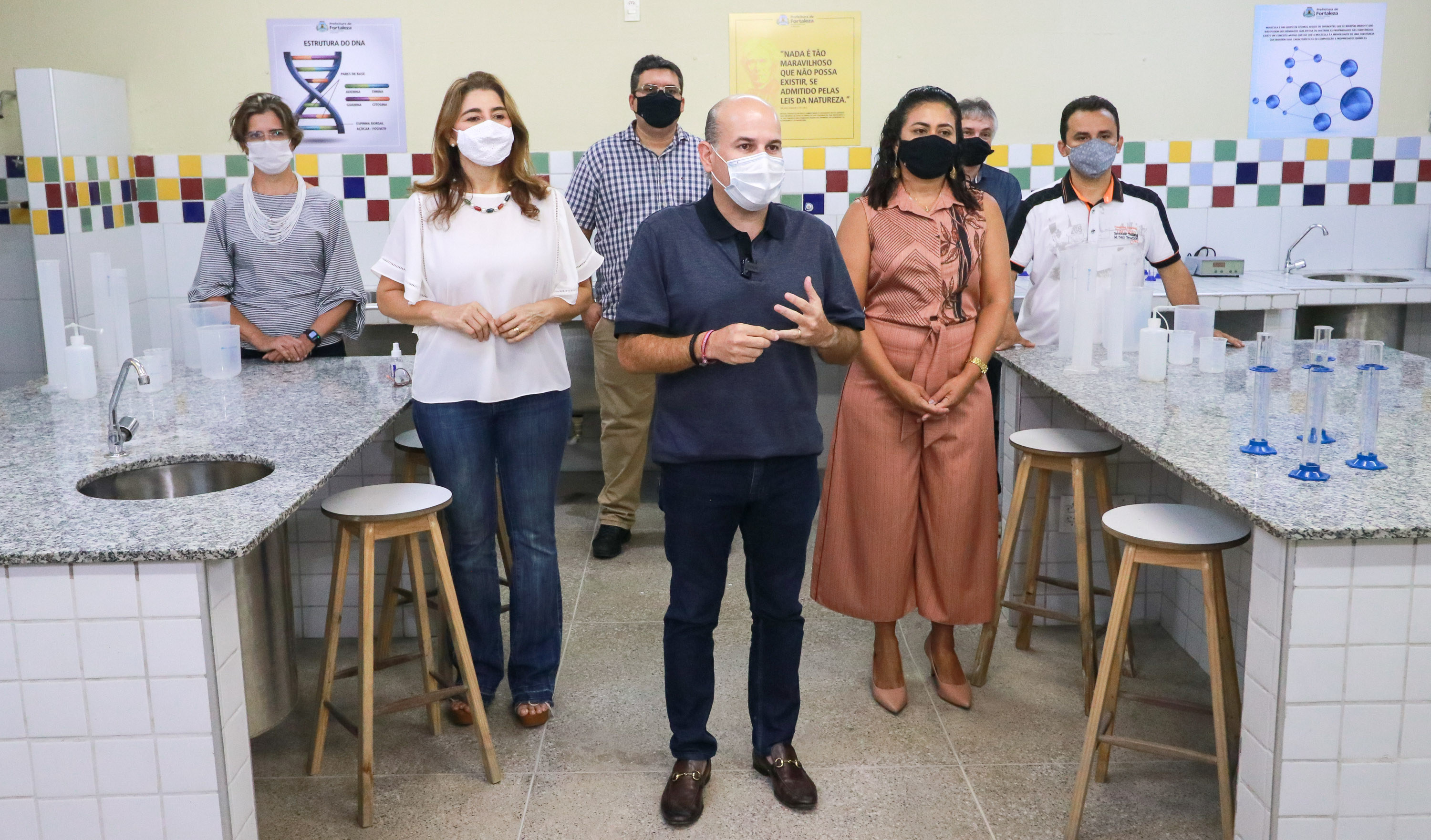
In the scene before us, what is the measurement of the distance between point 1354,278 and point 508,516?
164 inches

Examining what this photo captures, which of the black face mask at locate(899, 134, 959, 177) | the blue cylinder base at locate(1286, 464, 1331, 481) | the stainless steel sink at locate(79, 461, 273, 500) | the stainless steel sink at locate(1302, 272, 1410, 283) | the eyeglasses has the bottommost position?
the stainless steel sink at locate(79, 461, 273, 500)

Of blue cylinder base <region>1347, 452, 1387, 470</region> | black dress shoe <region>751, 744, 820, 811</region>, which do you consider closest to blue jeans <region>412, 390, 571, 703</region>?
black dress shoe <region>751, 744, 820, 811</region>

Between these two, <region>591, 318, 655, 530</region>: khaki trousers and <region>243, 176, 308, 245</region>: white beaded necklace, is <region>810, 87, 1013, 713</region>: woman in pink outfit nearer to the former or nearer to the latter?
<region>591, 318, 655, 530</region>: khaki trousers

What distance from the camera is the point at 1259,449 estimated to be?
2457 millimetres

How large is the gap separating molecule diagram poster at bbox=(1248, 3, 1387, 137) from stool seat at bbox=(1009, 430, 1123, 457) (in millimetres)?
2860

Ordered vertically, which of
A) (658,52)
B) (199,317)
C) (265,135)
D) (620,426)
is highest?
(658,52)

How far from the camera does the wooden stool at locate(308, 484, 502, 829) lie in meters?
2.62

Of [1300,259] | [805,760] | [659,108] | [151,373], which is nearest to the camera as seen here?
[805,760]

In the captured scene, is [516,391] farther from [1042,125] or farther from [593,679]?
[1042,125]

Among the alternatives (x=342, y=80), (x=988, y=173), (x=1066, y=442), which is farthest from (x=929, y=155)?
(x=342, y=80)

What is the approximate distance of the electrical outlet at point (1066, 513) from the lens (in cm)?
359

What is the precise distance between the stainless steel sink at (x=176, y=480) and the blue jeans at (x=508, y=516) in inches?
16.0

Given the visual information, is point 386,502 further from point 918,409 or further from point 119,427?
point 918,409

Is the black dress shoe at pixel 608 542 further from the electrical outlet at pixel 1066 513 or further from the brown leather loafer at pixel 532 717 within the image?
the electrical outlet at pixel 1066 513
